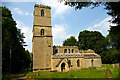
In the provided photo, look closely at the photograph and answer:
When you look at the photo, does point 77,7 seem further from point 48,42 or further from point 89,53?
point 89,53

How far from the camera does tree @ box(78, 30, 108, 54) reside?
36312 mm

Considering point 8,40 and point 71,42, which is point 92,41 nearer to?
point 71,42

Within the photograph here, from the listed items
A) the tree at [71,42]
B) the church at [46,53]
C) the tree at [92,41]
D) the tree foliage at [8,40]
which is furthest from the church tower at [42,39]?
the tree at [71,42]

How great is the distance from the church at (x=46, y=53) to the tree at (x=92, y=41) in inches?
506

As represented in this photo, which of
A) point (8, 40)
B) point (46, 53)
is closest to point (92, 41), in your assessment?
point (46, 53)

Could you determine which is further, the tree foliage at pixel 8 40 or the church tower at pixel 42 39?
the church tower at pixel 42 39

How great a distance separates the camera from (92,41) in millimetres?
38312

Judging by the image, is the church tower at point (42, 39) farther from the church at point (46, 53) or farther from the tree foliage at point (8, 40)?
the tree foliage at point (8, 40)

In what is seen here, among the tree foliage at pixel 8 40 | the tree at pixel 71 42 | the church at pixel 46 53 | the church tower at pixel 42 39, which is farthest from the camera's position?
the tree at pixel 71 42

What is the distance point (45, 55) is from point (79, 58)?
9033 millimetres

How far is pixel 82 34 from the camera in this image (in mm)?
40562

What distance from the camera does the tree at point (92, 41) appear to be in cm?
3631

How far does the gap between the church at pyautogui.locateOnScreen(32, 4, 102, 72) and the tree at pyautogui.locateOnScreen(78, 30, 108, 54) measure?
12854 mm

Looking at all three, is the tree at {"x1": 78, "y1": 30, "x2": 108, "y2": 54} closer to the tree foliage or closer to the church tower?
the church tower
